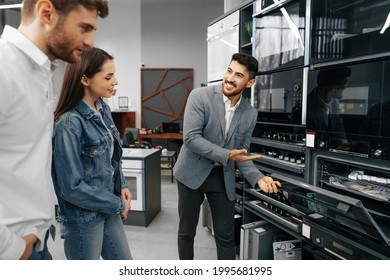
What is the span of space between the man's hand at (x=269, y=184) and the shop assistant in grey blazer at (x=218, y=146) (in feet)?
0.06

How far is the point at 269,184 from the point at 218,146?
1.36ft

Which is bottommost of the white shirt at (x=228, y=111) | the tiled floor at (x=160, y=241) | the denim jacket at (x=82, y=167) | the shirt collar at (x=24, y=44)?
the tiled floor at (x=160, y=241)

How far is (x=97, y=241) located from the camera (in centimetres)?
148

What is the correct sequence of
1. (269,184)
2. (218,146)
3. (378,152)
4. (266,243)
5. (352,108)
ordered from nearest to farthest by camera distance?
1. (378,152)
2. (352,108)
3. (269,184)
4. (218,146)
5. (266,243)

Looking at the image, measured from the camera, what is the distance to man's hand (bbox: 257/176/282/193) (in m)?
1.88

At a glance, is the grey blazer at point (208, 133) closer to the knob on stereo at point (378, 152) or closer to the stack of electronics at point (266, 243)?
the stack of electronics at point (266, 243)

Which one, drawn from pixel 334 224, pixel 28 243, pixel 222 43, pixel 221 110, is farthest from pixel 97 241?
pixel 222 43

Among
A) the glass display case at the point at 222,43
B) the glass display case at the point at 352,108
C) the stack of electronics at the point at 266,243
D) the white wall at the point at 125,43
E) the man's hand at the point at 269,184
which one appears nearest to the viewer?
the glass display case at the point at 352,108

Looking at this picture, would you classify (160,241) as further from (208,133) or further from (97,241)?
(97,241)

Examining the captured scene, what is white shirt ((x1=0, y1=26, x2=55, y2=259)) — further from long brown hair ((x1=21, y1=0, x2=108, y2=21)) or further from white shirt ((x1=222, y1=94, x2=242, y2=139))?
white shirt ((x1=222, y1=94, x2=242, y2=139))

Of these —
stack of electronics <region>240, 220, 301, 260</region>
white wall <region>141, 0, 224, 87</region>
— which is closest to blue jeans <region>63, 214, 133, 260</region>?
stack of electronics <region>240, 220, 301, 260</region>

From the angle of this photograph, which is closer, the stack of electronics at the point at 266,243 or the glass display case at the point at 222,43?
the stack of electronics at the point at 266,243

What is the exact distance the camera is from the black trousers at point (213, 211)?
7.22 ft

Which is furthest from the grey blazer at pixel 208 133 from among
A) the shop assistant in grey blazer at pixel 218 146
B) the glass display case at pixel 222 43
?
the glass display case at pixel 222 43
